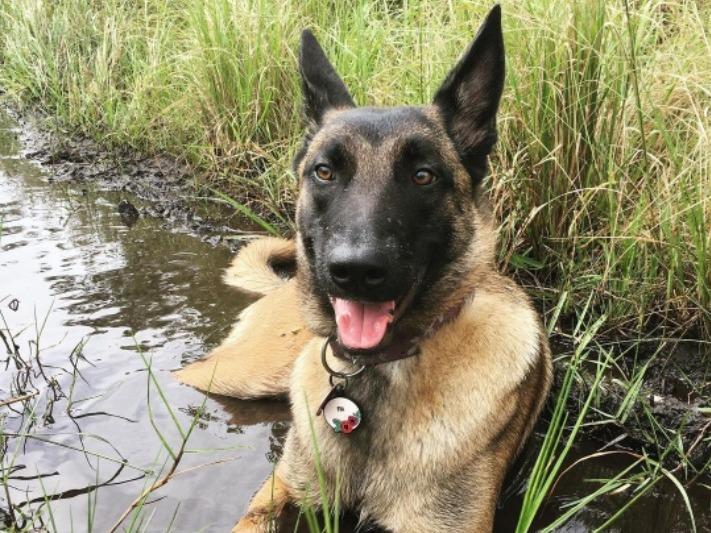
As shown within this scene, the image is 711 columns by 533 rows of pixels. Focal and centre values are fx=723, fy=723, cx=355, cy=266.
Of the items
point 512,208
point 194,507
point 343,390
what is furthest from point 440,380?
point 512,208

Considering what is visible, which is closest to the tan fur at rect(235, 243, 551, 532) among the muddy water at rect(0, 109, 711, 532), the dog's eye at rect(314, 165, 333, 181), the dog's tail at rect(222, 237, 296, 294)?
the muddy water at rect(0, 109, 711, 532)

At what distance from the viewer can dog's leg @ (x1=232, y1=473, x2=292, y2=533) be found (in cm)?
246

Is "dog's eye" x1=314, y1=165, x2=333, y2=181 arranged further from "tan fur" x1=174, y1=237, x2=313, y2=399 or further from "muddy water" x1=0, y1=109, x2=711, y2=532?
"tan fur" x1=174, y1=237, x2=313, y2=399

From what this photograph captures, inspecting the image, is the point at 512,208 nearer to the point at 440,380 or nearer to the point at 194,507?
the point at 440,380

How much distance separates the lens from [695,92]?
12.0 ft

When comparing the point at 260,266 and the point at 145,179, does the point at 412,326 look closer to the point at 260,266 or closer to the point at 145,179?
the point at 260,266

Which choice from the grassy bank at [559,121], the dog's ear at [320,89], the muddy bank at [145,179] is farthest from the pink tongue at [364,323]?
the muddy bank at [145,179]

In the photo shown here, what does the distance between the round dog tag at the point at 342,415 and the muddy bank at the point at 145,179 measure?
252cm

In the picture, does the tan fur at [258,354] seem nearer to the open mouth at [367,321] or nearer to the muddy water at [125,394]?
the muddy water at [125,394]

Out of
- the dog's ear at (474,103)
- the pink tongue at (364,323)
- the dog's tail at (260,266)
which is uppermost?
the dog's ear at (474,103)

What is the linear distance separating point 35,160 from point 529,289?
509 centimetres

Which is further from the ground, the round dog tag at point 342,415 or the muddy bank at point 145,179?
the round dog tag at point 342,415

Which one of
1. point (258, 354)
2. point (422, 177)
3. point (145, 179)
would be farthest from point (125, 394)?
Result: point (145, 179)

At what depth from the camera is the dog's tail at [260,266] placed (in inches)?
156
